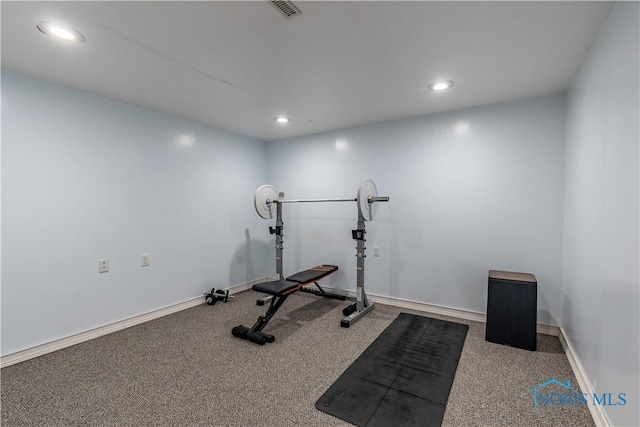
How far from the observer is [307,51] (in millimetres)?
2025

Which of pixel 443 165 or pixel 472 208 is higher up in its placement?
pixel 443 165

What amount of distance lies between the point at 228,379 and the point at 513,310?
2410 mm

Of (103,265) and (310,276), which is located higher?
(103,265)

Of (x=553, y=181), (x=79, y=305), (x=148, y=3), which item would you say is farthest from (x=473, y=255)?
(x=79, y=305)

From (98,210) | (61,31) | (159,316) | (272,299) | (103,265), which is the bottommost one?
(159,316)

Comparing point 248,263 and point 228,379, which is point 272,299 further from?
point 248,263

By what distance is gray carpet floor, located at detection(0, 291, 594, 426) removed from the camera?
1.71 m

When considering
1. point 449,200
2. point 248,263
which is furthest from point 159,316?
point 449,200

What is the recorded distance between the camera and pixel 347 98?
→ 2893 mm

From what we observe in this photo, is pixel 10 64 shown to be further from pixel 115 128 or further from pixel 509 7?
pixel 509 7

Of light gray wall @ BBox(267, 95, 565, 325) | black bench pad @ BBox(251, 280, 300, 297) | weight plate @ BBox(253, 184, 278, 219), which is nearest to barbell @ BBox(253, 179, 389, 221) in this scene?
weight plate @ BBox(253, 184, 278, 219)

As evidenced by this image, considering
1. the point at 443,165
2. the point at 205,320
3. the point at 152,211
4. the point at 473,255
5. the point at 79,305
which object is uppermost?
the point at 443,165

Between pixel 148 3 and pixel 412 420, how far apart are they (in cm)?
273

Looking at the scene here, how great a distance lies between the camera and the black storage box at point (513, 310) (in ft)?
8.07
